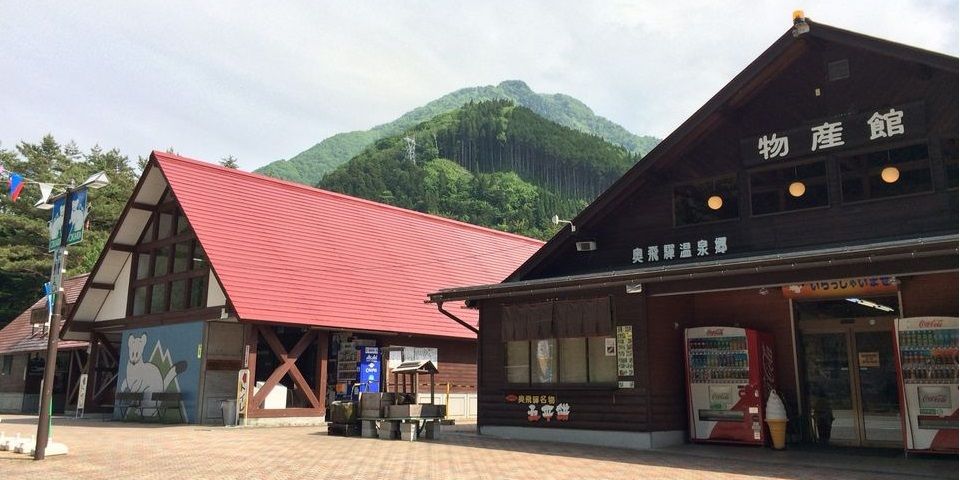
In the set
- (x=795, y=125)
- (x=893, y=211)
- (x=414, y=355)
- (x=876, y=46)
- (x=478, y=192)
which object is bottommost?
(x=414, y=355)

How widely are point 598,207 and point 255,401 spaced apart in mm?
9072

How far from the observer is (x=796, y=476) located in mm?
8836

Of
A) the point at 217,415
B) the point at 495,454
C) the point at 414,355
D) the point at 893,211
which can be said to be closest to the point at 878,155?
the point at 893,211

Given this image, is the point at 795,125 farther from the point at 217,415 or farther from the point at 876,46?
the point at 217,415

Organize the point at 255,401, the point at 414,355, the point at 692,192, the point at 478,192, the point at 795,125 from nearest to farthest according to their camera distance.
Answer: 1. the point at 795,125
2. the point at 692,192
3. the point at 255,401
4. the point at 414,355
5. the point at 478,192

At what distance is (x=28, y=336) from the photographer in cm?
2653

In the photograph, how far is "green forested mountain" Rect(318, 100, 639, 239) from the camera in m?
79.2

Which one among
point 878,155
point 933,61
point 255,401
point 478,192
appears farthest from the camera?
point 478,192

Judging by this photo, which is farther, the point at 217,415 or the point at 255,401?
the point at 217,415

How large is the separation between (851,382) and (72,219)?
13166 millimetres

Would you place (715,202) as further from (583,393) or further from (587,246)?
(583,393)

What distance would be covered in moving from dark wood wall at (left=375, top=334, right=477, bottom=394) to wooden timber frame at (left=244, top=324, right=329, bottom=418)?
7.00 ft

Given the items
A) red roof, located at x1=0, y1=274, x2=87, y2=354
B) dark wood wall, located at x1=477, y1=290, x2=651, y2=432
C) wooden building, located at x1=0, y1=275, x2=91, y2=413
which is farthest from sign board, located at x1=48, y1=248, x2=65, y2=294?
red roof, located at x1=0, y1=274, x2=87, y2=354

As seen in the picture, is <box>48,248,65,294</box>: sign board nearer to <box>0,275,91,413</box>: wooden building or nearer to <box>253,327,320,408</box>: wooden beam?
<box>253,327,320,408</box>: wooden beam
